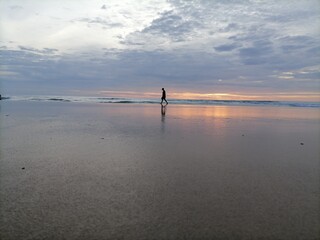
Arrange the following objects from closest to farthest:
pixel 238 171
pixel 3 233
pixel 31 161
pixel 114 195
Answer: pixel 3 233
pixel 114 195
pixel 238 171
pixel 31 161

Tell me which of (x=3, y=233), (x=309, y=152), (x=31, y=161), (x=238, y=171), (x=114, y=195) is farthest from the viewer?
(x=309, y=152)

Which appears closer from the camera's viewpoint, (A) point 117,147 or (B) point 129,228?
(B) point 129,228

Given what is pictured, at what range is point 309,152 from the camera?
5484 millimetres

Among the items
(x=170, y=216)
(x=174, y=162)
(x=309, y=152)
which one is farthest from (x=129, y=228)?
Answer: (x=309, y=152)

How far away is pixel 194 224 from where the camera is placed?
7.73 feet

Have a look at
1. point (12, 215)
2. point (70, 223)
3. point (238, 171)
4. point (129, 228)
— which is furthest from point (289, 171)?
point (12, 215)

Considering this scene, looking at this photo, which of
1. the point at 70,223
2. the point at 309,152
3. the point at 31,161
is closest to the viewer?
the point at 70,223

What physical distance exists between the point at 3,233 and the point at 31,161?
7.57 feet

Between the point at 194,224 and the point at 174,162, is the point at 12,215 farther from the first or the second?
the point at 174,162

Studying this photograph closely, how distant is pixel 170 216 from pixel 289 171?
236 cm

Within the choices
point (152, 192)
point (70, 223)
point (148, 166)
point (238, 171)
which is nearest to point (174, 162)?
point (148, 166)

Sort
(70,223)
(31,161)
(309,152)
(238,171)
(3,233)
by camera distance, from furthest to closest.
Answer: (309,152), (31,161), (238,171), (70,223), (3,233)

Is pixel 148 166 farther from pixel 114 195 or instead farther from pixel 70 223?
pixel 70 223

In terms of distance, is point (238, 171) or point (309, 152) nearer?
point (238, 171)
